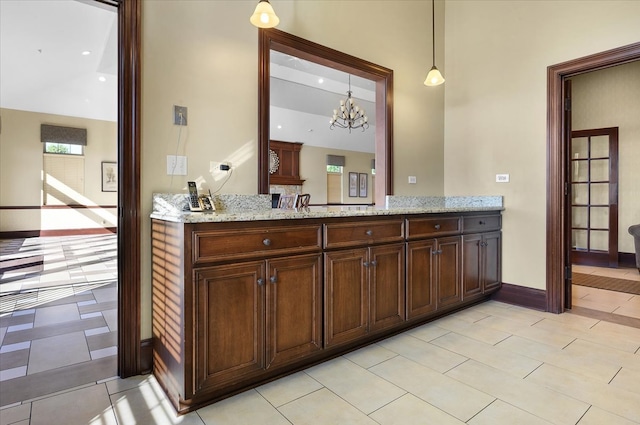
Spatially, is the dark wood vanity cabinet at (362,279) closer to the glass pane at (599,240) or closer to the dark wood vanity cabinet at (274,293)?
the dark wood vanity cabinet at (274,293)

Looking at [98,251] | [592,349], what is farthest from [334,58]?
[98,251]

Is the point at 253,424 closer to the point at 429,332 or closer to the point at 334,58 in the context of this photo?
the point at 429,332

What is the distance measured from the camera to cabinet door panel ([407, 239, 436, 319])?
2.60 metres

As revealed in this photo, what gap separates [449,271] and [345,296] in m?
1.20

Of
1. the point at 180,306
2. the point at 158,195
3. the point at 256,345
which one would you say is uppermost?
the point at 158,195

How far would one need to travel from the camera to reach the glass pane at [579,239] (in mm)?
5613

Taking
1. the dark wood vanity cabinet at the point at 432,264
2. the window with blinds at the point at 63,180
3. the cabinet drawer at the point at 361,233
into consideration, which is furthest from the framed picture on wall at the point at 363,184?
the cabinet drawer at the point at 361,233

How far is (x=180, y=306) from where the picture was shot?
64.3 inches

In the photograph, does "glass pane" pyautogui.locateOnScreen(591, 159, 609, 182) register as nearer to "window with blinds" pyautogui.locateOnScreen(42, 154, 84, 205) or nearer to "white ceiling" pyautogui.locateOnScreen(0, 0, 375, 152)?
"white ceiling" pyautogui.locateOnScreen(0, 0, 375, 152)

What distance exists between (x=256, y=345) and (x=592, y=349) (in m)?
2.31

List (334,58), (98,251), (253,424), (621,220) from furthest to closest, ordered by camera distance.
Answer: (98,251)
(621,220)
(334,58)
(253,424)

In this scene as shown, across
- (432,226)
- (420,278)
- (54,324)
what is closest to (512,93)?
(432,226)

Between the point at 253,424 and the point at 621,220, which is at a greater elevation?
the point at 621,220

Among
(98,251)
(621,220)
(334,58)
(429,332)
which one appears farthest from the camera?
(98,251)
